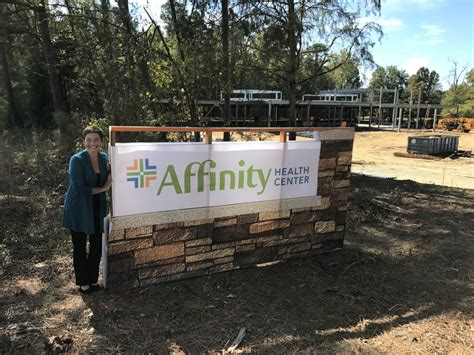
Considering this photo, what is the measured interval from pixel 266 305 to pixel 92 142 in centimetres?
206

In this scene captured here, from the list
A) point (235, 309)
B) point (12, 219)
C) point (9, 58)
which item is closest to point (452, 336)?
point (235, 309)

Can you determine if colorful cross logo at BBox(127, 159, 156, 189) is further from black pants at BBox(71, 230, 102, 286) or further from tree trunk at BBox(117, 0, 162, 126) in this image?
tree trunk at BBox(117, 0, 162, 126)

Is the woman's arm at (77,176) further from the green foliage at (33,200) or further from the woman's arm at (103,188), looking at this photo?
the green foliage at (33,200)

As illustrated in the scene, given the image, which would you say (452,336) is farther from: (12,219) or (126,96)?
(126,96)

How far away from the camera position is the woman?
3520mm

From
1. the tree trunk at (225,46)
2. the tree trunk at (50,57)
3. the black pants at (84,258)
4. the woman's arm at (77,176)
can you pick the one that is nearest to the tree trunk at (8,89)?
the tree trunk at (50,57)

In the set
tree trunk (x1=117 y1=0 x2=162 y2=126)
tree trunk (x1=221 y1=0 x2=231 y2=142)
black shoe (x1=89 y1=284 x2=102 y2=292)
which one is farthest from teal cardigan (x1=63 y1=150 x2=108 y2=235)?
tree trunk (x1=221 y1=0 x2=231 y2=142)

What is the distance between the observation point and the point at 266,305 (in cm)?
363

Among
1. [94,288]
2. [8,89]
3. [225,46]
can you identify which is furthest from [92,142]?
[8,89]

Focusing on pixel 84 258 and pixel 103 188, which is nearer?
pixel 103 188

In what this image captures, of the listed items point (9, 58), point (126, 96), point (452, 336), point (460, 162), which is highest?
point (9, 58)

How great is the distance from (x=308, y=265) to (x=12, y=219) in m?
4.04

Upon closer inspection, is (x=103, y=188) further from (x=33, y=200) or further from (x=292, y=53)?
(x=292, y=53)

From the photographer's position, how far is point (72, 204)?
11.6 feet
